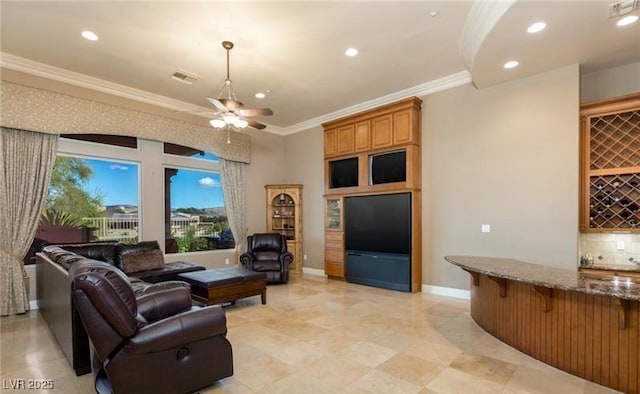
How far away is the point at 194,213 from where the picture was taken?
6496 mm

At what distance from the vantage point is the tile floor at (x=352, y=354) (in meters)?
2.52

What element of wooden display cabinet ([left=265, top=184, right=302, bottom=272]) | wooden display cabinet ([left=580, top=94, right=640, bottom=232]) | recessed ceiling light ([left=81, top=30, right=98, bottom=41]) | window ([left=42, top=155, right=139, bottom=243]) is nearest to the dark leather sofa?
window ([left=42, top=155, right=139, bottom=243])

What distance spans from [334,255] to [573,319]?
432 centimetres

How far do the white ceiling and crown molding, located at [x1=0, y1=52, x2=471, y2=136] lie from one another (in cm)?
5

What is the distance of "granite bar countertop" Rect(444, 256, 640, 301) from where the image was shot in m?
2.24

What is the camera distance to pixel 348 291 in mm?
5555

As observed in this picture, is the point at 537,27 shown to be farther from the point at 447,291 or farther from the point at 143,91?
the point at 143,91

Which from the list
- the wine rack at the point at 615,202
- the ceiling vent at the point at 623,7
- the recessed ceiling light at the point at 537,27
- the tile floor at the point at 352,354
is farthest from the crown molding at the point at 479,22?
the tile floor at the point at 352,354

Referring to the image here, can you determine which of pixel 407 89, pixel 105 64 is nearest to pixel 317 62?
pixel 407 89

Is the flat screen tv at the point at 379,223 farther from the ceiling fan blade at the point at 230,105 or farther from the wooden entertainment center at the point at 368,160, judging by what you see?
the ceiling fan blade at the point at 230,105

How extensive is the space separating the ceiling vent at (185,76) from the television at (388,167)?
11.1ft

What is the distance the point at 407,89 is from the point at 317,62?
6.29 feet

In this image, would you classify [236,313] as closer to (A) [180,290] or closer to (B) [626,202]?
(A) [180,290]

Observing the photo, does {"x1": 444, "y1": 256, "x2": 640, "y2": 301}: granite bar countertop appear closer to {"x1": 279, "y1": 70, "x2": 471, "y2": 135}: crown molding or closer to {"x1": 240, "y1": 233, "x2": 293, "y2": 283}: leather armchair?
{"x1": 279, "y1": 70, "x2": 471, "y2": 135}: crown molding
